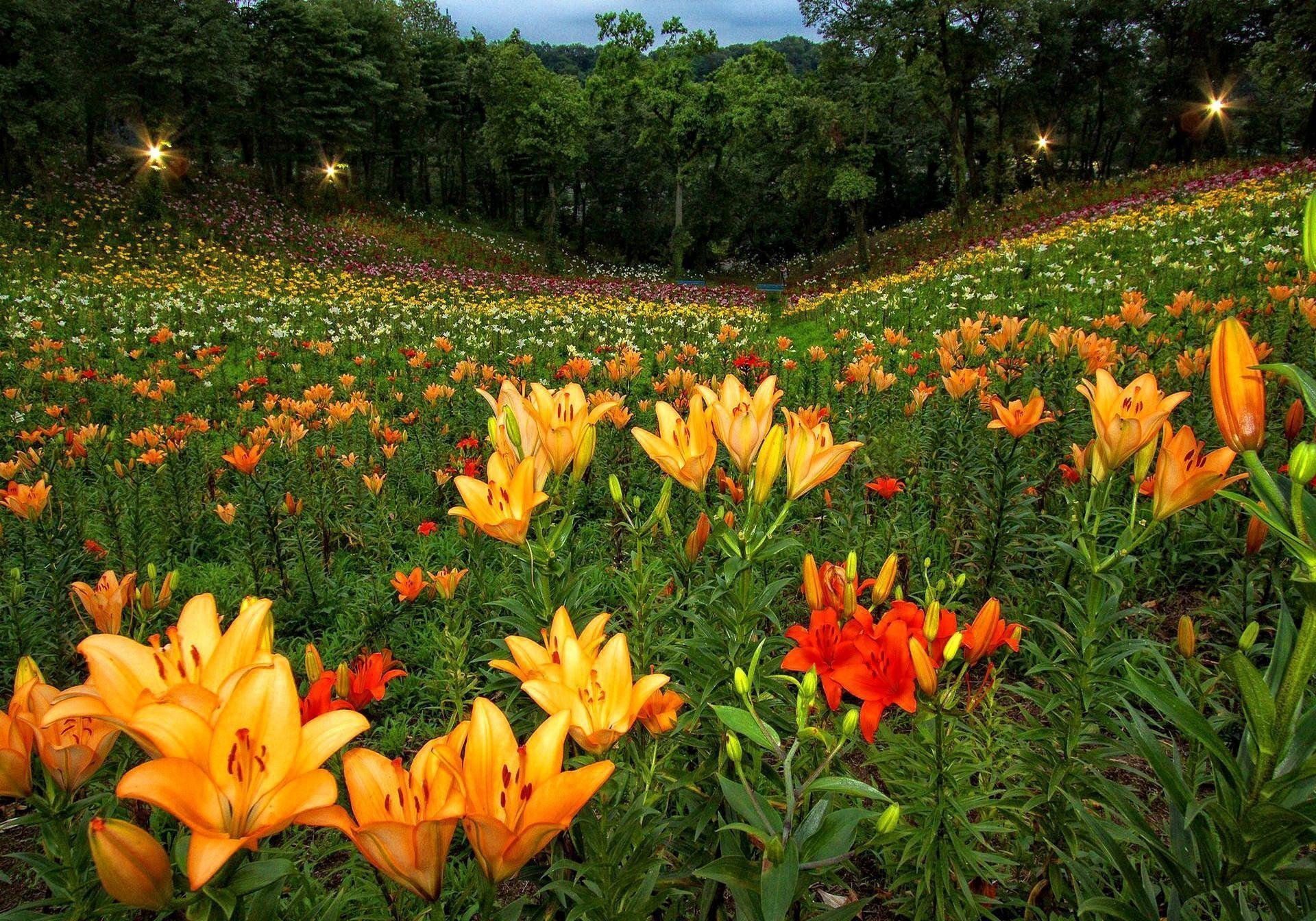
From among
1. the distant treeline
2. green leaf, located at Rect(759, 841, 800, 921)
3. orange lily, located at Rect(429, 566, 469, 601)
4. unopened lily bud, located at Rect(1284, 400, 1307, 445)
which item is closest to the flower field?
green leaf, located at Rect(759, 841, 800, 921)

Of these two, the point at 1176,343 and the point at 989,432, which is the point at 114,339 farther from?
the point at 1176,343

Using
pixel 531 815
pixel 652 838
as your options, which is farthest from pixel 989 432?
pixel 531 815

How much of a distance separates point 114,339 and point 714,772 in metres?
7.97

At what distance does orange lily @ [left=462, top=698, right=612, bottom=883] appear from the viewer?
73cm

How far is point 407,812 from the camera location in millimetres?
798

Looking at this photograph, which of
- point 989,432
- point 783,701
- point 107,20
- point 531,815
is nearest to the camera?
point 531,815

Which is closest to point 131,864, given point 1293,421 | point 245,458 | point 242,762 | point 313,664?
point 242,762

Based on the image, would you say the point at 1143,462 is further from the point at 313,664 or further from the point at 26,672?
the point at 26,672

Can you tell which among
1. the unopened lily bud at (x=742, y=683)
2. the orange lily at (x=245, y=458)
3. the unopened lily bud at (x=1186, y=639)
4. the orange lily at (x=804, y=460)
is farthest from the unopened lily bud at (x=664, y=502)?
the orange lily at (x=245, y=458)

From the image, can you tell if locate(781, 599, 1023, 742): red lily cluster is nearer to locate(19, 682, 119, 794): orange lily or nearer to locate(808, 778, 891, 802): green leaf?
locate(808, 778, 891, 802): green leaf

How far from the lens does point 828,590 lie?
1440mm

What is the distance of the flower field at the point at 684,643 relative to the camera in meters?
0.77

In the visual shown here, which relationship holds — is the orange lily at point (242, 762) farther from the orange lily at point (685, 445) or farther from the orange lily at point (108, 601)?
the orange lily at point (108, 601)

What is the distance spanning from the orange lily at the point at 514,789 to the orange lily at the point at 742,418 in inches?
27.3
